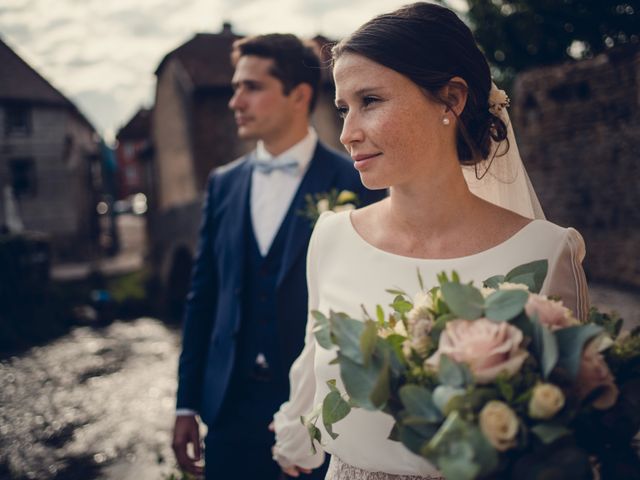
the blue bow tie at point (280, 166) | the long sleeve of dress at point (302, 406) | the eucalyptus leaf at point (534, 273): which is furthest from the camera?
the blue bow tie at point (280, 166)

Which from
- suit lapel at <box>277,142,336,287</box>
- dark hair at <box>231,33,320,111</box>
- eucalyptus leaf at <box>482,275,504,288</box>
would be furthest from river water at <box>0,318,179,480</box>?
eucalyptus leaf at <box>482,275,504,288</box>

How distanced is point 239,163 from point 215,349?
97cm

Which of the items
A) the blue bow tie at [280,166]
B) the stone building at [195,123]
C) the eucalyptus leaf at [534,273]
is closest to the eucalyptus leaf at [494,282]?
the eucalyptus leaf at [534,273]

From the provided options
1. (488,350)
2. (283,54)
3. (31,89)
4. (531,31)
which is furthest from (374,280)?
(31,89)

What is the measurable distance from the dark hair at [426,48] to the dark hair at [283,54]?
4.43ft

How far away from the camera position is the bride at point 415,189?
1.60 m

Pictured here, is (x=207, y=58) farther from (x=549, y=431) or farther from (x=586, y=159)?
(x=549, y=431)

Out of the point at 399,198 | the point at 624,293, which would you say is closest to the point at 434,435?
the point at 399,198

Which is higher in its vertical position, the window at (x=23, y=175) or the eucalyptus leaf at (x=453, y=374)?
the eucalyptus leaf at (x=453, y=374)

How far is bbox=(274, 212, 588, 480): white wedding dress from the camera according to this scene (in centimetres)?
156

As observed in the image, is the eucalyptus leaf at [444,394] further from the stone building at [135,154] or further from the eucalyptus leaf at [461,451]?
the stone building at [135,154]

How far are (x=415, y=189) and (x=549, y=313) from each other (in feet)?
2.34

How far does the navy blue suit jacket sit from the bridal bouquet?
1.37m

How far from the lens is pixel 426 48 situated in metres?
1.63
